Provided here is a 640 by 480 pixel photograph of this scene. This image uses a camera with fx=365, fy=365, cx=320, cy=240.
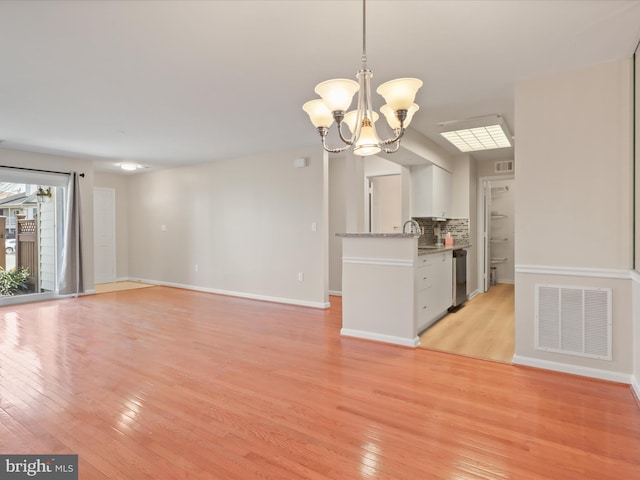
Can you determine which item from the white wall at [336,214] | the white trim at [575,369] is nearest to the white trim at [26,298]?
the white wall at [336,214]

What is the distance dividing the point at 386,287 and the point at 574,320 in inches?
61.9

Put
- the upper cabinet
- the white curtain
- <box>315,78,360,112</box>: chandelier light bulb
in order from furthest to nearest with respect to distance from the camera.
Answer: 1. the white curtain
2. the upper cabinet
3. <box>315,78,360,112</box>: chandelier light bulb

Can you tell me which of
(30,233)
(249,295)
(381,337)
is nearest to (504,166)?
(381,337)

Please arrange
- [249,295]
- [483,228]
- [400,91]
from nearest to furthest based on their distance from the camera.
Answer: [400,91], [249,295], [483,228]

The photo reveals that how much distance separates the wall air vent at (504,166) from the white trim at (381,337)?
4116 millimetres

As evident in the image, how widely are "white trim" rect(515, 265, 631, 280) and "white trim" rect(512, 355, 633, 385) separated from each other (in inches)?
28.0

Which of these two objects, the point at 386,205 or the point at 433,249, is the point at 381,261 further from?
the point at 386,205

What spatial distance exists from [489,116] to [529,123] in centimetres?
99

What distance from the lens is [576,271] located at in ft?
9.30

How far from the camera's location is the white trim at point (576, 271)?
2.68 metres

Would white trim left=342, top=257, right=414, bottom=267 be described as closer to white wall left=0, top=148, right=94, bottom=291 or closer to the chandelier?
the chandelier

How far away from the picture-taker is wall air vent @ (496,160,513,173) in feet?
20.6

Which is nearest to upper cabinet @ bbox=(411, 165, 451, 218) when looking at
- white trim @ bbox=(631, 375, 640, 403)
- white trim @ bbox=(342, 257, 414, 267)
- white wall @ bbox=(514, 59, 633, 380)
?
white trim @ bbox=(342, 257, 414, 267)

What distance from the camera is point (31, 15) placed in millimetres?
2090
